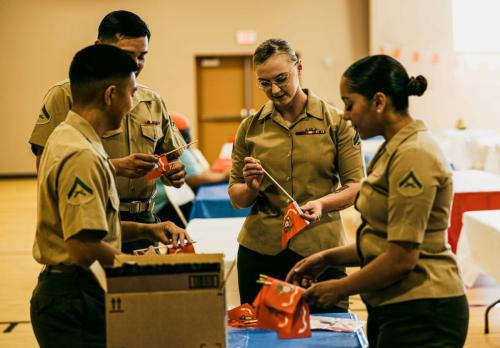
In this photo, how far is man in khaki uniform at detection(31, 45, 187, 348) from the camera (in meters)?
1.73

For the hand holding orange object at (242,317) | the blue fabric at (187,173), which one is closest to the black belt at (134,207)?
the hand holding orange object at (242,317)

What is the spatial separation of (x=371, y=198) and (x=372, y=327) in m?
0.37

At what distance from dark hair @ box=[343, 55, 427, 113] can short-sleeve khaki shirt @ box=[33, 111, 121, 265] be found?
692mm

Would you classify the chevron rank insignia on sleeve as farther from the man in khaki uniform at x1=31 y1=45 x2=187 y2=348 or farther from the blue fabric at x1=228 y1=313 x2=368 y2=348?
the blue fabric at x1=228 y1=313 x2=368 y2=348

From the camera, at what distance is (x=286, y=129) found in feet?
8.46

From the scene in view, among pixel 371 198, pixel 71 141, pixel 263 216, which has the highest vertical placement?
pixel 71 141

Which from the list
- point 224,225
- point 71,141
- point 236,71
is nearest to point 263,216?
point 71,141

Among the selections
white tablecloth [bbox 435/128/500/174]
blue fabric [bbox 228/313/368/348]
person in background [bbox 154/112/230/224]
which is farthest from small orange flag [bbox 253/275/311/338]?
white tablecloth [bbox 435/128/500/174]

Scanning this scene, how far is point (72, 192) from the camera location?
5.59 ft

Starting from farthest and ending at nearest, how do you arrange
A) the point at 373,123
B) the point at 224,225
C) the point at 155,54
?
the point at 155,54, the point at 224,225, the point at 373,123

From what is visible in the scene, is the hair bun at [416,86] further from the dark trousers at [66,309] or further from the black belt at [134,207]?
the black belt at [134,207]

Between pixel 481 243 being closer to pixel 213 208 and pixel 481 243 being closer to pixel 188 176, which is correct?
pixel 213 208

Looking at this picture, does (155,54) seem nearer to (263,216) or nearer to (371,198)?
(263,216)

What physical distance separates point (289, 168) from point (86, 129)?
93 centimetres
